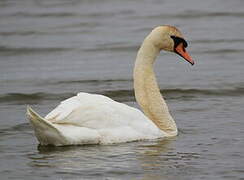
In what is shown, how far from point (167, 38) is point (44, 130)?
2299 millimetres

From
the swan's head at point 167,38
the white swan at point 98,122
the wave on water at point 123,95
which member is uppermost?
the swan's head at point 167,38

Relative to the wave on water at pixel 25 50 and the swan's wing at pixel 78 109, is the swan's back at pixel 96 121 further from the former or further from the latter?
the wave on water at pixel 25 50

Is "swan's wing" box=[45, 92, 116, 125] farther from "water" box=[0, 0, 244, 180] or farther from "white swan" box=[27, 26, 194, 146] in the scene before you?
"water" box=[0, 0, 244, 180]

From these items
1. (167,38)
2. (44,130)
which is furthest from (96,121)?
(167,38)

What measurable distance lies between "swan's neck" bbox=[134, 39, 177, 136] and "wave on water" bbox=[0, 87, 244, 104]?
2645 millimetres

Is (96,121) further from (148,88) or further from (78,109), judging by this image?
(148,88)

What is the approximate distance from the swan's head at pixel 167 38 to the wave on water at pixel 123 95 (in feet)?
8.78

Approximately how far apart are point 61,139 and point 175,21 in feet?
43.7

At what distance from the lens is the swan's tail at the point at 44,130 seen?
1016cm

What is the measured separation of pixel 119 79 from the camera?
1630 cm

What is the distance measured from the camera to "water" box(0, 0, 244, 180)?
9922 mm

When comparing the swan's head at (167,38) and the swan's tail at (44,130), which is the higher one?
the swan's head at (167,38)

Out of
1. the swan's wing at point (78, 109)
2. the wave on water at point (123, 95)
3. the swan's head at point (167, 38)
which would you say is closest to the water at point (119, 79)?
the wave on water at point (123, 95)

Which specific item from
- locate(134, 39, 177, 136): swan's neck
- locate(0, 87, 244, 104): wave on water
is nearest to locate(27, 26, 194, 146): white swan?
locate(134, 39, 177, 136): swan's neck
